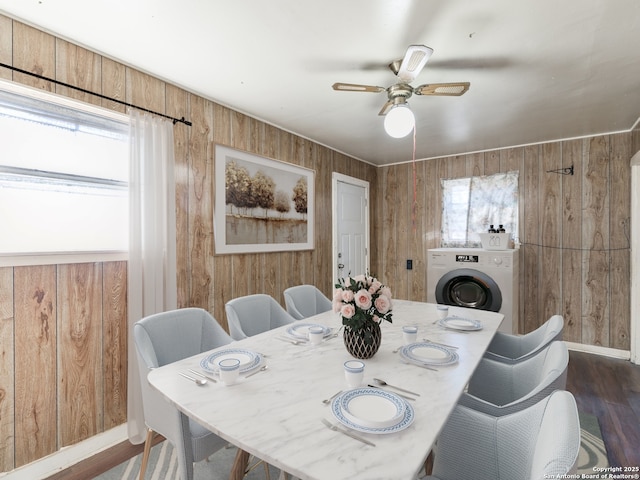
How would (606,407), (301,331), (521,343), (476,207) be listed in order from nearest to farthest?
1. (301,331)
2. (521,343)
3. (606,407)
4. (476,207)

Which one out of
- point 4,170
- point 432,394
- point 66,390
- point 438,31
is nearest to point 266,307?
point 66,390

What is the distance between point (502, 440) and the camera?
1021 mm

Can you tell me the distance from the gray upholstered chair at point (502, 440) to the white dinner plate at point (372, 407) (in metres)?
0.21

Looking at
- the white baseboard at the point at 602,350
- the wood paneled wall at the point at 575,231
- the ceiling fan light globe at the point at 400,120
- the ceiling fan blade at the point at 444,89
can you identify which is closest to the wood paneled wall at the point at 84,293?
the ceiling fan light globe at the point at 400,120

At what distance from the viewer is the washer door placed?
3162mm

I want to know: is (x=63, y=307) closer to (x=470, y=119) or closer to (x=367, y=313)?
(x=367, y=313)

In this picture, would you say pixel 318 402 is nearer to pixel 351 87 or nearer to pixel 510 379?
pixel 510 379

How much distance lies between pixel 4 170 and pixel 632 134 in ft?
16.6

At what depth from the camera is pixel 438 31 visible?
1.65 m

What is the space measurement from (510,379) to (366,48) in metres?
1.93

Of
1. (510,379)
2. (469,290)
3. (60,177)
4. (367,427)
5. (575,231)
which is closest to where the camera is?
(367,427)

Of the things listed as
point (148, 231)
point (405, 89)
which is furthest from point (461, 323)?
point (148, 231)

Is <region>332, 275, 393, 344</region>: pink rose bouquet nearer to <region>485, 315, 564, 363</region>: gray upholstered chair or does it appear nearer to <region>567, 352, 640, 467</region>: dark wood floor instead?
<region>485, 315, 564, 363</region>: gray upholstered chair

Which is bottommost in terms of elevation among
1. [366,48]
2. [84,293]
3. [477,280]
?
[477,280]
